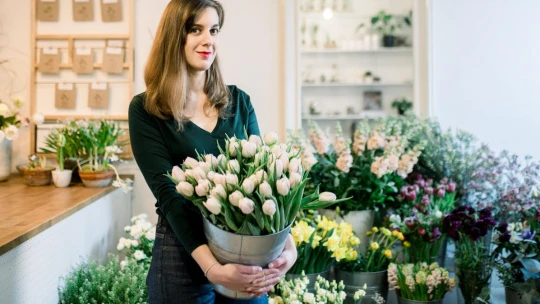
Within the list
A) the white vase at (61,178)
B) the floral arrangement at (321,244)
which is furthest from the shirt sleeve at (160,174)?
the white vase at (61,178)

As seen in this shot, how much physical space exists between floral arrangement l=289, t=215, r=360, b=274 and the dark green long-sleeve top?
0.92 metres

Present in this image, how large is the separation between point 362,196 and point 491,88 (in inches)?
54.1

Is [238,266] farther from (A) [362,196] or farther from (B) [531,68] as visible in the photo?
(B) [531,68]

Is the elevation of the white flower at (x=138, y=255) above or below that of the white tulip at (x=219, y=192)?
below

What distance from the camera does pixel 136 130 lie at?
151cm

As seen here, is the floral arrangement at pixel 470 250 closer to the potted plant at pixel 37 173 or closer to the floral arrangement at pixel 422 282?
the floral arrangement at pixel 422 282

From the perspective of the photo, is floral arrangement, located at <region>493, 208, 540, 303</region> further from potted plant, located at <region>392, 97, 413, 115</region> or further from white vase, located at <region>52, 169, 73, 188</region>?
potted plant, located at <region>392, 97, 413, 115</region>

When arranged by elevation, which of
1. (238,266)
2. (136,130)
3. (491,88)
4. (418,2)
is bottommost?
(238,266)

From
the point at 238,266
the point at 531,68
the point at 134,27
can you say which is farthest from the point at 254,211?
the point at 531,68

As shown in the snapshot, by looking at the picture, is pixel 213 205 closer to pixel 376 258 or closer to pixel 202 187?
pixel 202 187

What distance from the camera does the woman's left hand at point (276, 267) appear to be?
1322mm

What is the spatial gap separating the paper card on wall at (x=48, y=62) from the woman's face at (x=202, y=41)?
2.10 metres

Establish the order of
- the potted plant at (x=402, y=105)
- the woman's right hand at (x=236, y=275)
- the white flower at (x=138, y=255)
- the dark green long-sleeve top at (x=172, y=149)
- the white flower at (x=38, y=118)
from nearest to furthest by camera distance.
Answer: the woman's right hand at (x=236, y=275)
the dark green long-sleeve top at (x=172, y=149)
the white flower at (x=138, y=255)
the white flower at (x=38, y=118)
the potted plant at (x=402, y=105)

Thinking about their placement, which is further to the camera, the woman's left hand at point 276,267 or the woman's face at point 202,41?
the woman's face at point 202,41
